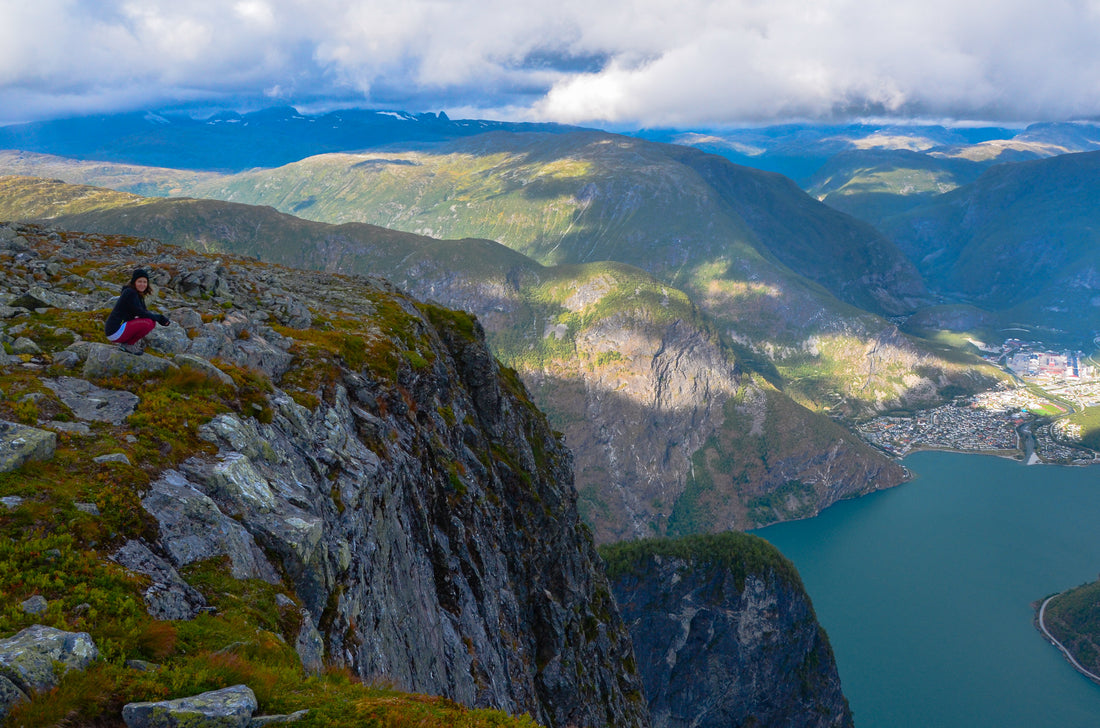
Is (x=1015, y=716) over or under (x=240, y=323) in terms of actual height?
under

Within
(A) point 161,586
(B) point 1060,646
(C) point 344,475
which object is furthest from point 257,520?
(B) point 1060,646

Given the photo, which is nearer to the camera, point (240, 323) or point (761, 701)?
point (240, 323)

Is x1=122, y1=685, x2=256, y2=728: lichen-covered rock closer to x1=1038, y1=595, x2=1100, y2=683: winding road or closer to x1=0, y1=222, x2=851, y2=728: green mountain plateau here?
x1=0, y1=222, x2=851, y2=728: green mountain plateau

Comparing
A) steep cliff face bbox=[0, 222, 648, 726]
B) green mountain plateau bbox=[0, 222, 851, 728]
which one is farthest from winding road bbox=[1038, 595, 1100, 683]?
green mountain plateau bbox=[0, 222, 851, 728]

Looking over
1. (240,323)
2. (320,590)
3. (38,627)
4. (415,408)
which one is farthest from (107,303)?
(38,627)

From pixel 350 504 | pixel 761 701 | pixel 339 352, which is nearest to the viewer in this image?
pixel 350 504

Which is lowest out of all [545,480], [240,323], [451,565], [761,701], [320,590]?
[761,701]

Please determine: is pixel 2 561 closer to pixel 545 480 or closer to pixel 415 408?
pixel 415 408
